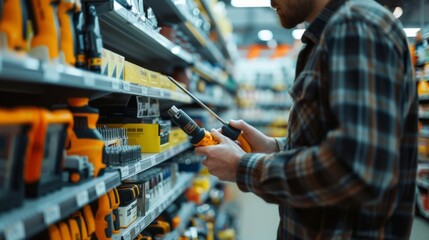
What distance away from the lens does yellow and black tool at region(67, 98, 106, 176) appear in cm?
132

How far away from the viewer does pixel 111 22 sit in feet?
6.52

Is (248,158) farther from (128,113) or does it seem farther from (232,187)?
(232,187)

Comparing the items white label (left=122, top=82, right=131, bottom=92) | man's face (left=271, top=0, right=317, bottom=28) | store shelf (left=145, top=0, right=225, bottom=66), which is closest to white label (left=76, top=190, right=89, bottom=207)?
white label (left=122, top=82, right=131, bottom=92)

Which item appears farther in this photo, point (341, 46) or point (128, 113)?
point (128, 113)

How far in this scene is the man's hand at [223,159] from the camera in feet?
4.68

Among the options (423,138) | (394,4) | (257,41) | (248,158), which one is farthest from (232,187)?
(257,41)

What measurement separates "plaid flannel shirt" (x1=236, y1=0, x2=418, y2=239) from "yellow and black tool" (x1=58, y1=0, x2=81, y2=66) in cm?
68

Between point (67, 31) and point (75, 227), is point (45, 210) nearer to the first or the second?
point (75, 227)

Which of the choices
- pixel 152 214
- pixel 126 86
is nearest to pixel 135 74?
pixel 126 86

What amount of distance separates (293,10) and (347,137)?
598 mm

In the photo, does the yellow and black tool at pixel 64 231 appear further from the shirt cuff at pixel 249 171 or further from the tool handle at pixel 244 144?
the tool handle at pixel 244 144

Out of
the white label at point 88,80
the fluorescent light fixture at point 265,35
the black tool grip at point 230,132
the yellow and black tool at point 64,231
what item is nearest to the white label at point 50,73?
the white label at point 88,80

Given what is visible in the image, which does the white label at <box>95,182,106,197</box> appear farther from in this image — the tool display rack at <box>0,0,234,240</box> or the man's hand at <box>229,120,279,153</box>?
the man's hand at <box>229,120,279,153</box>

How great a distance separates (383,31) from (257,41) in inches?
491
